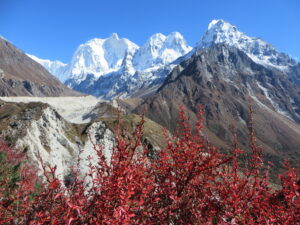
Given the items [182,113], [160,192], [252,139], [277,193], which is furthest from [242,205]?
[277,193]

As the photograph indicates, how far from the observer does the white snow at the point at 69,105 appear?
120 metres

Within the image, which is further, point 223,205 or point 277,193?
point 277,193

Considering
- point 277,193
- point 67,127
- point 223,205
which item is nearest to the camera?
point 223,205

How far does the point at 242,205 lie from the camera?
25.8 ft

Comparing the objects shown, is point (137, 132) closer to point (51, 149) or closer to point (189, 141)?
point (189, 141)

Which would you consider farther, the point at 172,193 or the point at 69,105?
the point at 69,105

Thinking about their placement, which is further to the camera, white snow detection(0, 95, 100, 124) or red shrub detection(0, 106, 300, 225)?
white snow detection(0, 95, 100, 124)

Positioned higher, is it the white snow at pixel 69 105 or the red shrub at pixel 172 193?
the white snow at pixel 69 105

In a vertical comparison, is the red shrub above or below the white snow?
below

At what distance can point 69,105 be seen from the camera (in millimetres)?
144000

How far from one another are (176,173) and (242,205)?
7.24 ft

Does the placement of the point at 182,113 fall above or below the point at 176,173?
above

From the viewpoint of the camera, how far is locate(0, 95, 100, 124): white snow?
394 feet

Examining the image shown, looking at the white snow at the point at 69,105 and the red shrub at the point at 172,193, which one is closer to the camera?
the red shrub at the point at 172,193
